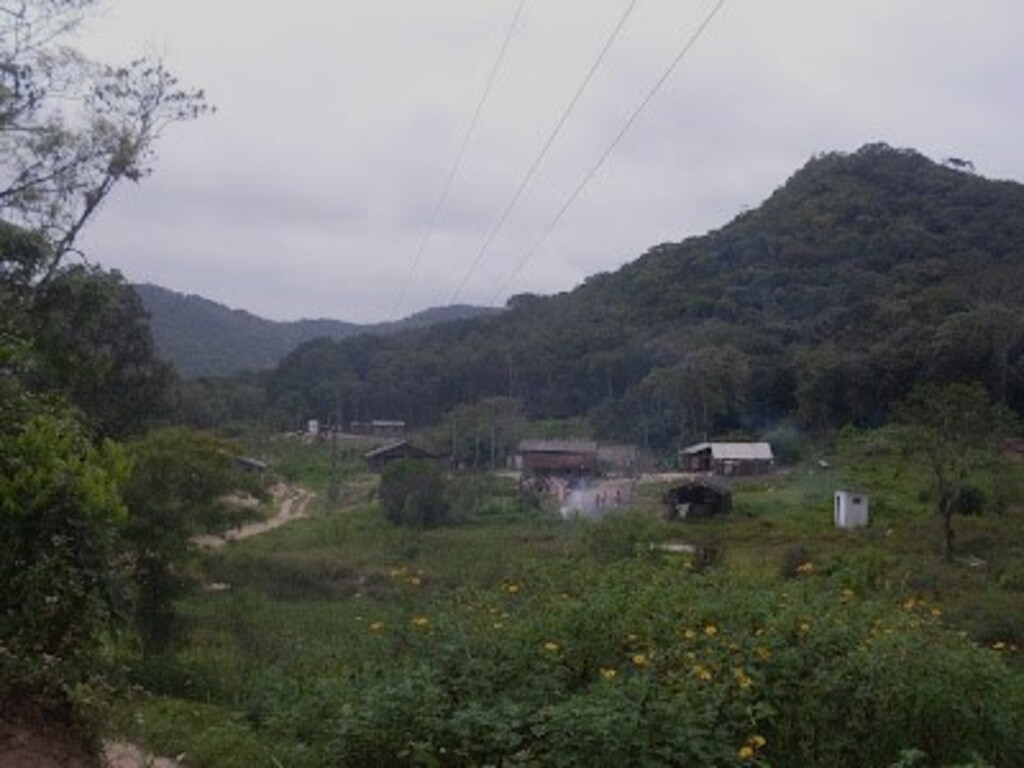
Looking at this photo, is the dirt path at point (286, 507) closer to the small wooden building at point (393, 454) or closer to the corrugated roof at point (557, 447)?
the small wooden building at point (393, 454)

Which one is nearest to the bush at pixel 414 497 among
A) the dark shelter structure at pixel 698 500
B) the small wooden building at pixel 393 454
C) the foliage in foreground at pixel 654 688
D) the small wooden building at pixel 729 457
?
the small wooden building at pixel 393 454


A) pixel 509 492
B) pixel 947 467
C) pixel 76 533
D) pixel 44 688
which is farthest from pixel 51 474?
pixel 947 467

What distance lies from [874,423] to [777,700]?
33377mm

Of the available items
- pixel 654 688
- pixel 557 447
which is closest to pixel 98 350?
pixel 557 447

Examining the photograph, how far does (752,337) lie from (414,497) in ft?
57.5

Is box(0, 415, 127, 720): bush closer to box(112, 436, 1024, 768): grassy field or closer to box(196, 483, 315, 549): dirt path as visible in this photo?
box(112, 436, 1024, 768): grassy field

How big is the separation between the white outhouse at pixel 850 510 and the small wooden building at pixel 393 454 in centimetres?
1030

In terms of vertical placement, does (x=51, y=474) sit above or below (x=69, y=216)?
below

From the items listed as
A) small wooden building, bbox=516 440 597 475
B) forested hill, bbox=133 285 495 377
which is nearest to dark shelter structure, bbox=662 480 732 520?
small wooden building, bbox=516 440 597 475

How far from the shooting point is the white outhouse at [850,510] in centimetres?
3052

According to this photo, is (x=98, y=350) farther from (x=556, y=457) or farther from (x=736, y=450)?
(x=736, y=450)

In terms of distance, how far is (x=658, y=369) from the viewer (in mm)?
37719

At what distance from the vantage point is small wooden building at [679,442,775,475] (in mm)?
35344

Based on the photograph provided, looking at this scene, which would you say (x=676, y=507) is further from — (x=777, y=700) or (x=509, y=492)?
(x=777, y=700)
